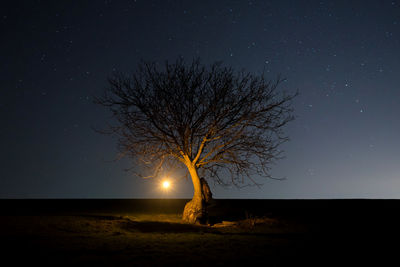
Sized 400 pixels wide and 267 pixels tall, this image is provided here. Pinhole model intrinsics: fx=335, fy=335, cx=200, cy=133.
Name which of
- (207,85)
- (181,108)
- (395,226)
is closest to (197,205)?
(181,108)

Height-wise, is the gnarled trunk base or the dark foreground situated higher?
the gnarled trunk base

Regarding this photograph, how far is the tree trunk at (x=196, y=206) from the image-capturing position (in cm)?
1714

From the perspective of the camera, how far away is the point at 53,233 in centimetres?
1170

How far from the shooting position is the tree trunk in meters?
17.1

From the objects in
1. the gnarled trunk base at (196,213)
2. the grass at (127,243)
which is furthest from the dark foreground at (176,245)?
the gnarled trunk base at (196,213)

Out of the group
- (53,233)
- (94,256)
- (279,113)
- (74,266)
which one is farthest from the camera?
(279,113)

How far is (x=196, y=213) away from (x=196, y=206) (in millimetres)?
366

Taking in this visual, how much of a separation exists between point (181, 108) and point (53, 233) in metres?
8.10

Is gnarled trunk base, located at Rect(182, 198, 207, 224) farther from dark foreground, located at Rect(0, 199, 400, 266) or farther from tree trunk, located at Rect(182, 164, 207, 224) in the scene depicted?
dark foreground, located at Rect(0, 199, 400, 266)

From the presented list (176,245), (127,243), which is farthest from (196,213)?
(127,243)

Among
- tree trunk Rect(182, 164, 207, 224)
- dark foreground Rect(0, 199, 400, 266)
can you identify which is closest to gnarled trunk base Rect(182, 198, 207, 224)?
tree trunk Rect(182, 164, 207, 224)

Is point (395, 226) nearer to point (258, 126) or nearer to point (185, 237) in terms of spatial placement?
point (258, 126)

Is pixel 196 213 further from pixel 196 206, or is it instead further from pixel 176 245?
pixel 176 245

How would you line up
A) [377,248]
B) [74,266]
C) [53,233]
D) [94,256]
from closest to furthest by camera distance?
[74,266], [94,256], [377,248], [53,233]
